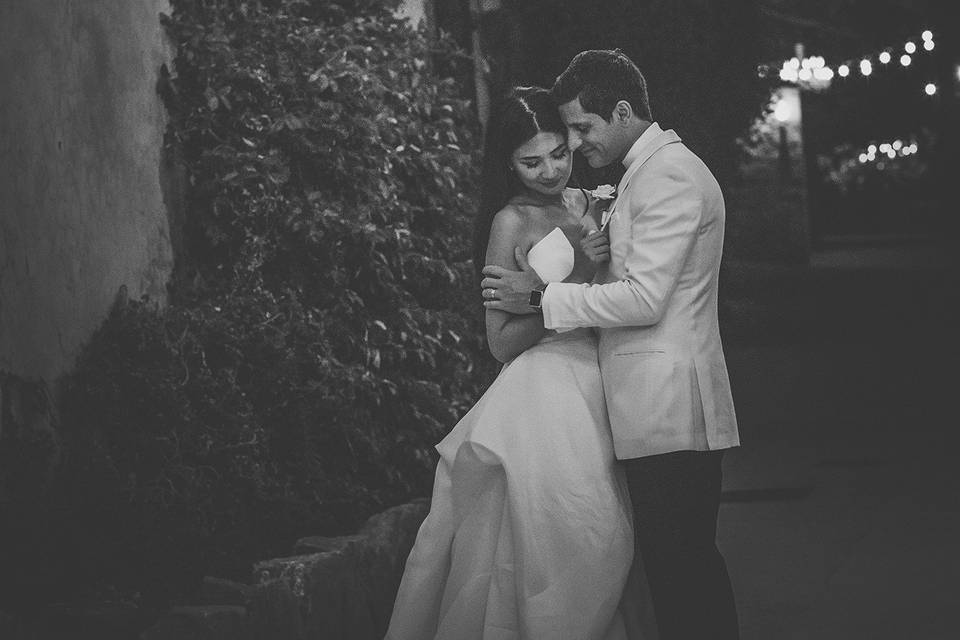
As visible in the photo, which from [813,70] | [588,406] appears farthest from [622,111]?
[813,70]

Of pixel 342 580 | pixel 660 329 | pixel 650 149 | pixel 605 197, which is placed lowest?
pixel 342 580

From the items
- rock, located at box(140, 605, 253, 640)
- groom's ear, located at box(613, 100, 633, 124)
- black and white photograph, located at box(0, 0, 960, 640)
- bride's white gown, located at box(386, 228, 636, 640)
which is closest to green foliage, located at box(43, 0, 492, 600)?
black and white photograph, located at box(0, 0, 960, 640)

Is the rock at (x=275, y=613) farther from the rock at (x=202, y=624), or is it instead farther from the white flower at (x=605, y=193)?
the white flower at (x=605, y=193)

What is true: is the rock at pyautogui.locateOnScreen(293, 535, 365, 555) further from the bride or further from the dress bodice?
the dress bodice

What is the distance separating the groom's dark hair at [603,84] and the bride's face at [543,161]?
25cm

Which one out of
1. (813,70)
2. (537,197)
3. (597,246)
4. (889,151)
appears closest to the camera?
(597,246)

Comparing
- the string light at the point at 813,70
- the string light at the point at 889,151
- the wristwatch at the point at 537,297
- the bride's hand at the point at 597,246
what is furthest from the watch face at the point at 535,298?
the string light at the point at 889,151

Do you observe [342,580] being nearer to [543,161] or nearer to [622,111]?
[543,161]

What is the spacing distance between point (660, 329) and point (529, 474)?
24.3 inches

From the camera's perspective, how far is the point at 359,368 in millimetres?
6172

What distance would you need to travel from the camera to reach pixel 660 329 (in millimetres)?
3766

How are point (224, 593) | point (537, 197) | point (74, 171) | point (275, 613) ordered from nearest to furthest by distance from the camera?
point (537, 197)
point (224, 593)
point (275, 613)
point (74, 171)

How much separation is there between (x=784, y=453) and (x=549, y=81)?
3.04 metres

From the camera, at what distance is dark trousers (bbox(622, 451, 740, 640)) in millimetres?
3803
